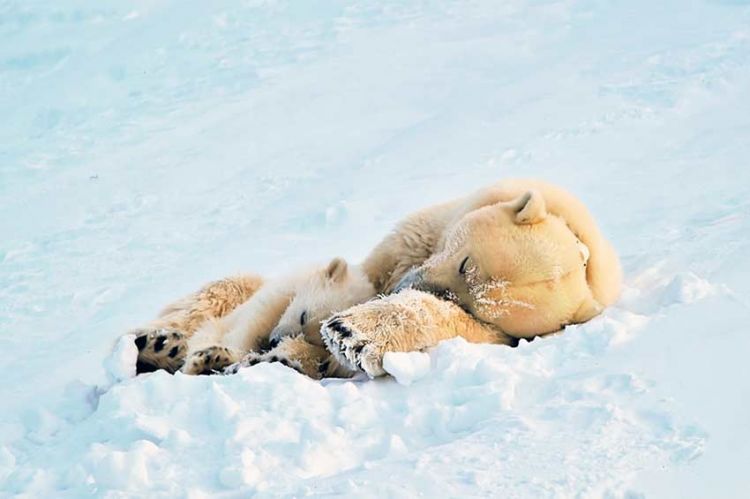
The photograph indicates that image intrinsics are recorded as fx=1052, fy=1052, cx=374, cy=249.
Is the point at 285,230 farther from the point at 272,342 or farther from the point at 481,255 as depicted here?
the point at 481,255

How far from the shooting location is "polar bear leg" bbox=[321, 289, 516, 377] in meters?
4.74

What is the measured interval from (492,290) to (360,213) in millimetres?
4186

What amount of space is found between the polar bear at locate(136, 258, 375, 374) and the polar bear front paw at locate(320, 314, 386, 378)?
447 millimetres

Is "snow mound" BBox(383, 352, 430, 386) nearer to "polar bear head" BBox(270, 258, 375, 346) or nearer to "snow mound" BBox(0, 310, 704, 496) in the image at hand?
"snow mound" BBox(0, 310, 704, 496)

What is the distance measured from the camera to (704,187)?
299 inches

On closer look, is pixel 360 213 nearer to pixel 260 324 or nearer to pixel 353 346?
pixel 260 324

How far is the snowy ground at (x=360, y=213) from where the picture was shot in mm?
3744

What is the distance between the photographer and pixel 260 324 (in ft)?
19.3

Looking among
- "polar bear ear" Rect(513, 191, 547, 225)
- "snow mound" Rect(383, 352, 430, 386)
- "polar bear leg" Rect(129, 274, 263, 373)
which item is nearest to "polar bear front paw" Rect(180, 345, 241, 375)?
"polar bear leg" Rect(129, 274, 263, 373)

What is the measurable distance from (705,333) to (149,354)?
9.78ft

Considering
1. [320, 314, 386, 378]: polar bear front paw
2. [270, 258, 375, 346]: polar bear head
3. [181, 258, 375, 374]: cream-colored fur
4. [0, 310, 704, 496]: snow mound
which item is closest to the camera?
[0, 310, 704, 496]: snow mound

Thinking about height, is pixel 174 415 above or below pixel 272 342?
above

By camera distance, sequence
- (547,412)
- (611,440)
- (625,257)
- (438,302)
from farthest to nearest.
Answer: (625,257), (438,302), (547,412), (611,440)

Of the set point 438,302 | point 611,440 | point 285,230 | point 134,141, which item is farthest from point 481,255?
point 134,141
